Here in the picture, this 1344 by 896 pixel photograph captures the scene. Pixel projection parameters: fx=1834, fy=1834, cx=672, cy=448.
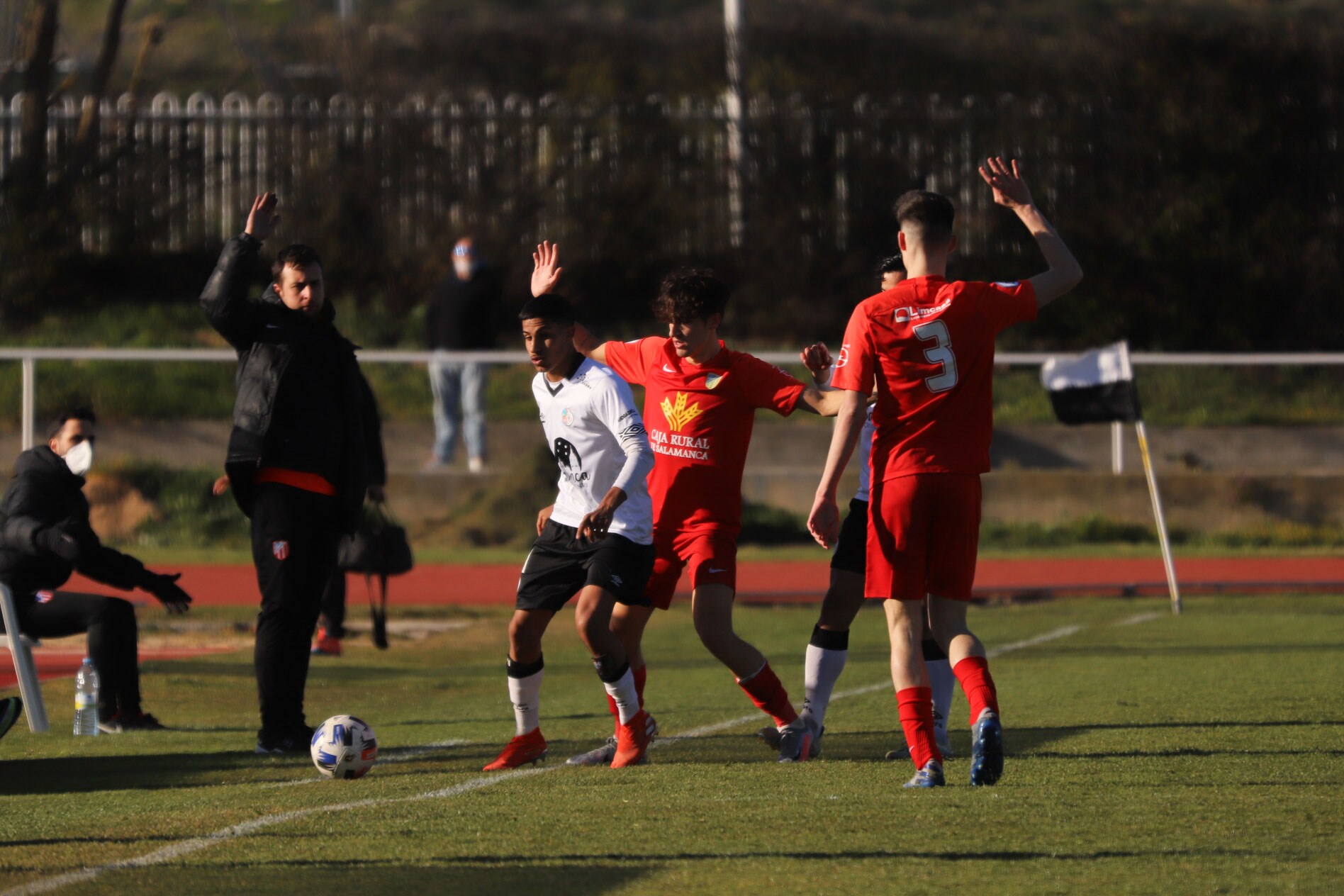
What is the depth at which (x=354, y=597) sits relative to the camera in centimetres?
1521

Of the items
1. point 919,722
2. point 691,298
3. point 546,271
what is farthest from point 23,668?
point 919,722

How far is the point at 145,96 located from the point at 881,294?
20.4 metres

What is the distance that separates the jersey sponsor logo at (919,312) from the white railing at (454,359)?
1151 centimetres

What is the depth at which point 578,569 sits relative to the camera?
7.07m

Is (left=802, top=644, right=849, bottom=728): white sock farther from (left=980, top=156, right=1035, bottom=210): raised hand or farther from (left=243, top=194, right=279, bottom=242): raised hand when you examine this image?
(left=243, top=194, right=279, bottom=242): raised hand

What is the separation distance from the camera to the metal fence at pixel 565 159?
73.0 ft

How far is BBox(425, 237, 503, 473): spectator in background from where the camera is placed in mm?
18406

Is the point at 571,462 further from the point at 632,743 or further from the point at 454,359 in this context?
the point at 454,359

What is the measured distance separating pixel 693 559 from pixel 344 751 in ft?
4.99

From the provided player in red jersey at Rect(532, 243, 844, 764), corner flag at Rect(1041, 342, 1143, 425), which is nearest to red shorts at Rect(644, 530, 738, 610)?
player in red jersey at Rect(532, 243, 844, 764)

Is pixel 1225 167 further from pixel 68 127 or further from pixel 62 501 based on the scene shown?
pixel 62 501

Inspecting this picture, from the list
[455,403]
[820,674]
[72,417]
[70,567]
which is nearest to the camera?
[820,674]

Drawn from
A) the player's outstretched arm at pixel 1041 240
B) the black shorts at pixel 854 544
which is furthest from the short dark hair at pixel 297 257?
the player's outstretched arm at pixel 1041 240

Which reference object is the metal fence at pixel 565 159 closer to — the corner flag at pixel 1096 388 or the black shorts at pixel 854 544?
the corner flag at pixel 1096 388
